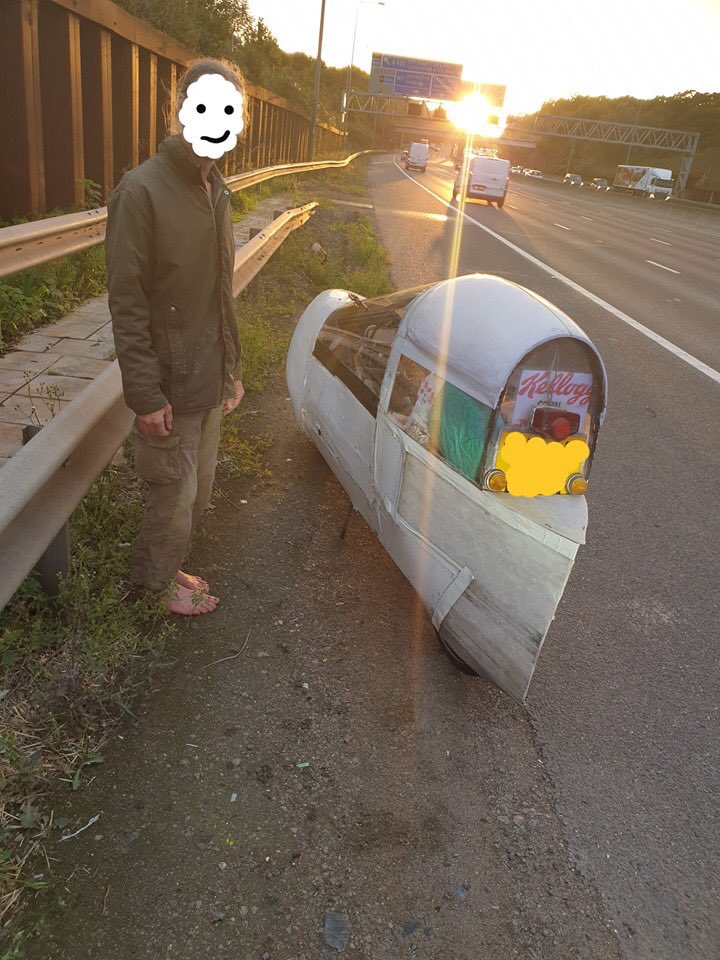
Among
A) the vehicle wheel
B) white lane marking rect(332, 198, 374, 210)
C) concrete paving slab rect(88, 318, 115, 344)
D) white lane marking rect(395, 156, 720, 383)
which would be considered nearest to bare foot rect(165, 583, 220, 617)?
the vehicle wheel

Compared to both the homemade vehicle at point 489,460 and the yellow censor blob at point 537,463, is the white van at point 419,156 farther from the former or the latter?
the yellow censor blob at point 537,463

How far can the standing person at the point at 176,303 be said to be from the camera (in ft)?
8.94

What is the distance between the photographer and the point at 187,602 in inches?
132

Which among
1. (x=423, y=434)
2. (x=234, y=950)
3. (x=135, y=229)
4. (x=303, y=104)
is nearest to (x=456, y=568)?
(x=423, y=434)

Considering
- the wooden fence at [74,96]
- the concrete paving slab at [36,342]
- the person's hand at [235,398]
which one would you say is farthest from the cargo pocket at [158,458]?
the wooden fence at [74,96]

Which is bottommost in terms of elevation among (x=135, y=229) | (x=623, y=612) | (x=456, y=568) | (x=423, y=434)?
(x=623, y=612)

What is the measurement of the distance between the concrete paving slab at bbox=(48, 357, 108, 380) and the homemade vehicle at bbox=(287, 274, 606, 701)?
8.39ft

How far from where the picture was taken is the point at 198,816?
2404mm

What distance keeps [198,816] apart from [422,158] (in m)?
63.1

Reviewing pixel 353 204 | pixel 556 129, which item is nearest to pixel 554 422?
pixel 353 204

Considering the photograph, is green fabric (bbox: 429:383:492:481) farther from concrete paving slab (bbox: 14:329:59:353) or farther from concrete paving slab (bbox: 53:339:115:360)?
concrete paving slab (bbox: 14:329:59:353)

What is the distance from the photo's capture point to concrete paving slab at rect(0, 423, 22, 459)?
3883 millimetres

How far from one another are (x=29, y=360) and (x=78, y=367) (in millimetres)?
421

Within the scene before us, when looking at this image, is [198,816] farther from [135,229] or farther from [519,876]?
[135,229]
